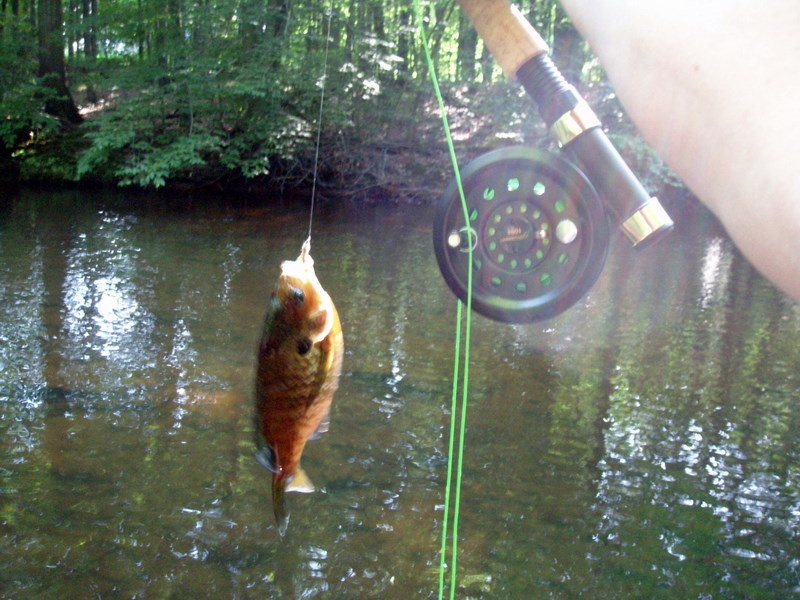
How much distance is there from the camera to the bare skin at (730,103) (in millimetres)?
611

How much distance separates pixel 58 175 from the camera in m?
16.5

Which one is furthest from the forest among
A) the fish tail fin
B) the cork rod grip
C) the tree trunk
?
the fish tail fin

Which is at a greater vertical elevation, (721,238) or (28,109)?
(28,109)

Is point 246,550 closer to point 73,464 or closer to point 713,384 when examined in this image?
point 73,464

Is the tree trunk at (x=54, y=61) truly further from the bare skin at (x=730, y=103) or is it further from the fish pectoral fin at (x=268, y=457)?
the bare skin at (x=730, y=103)

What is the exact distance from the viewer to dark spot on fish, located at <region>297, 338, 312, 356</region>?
55.1 inches

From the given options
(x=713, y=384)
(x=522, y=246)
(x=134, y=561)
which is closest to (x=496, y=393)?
(x=713, y=384)

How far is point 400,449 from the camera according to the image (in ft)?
16.2

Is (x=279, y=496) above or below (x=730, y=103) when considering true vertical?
below

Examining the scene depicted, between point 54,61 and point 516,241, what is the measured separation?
1797 centimetres

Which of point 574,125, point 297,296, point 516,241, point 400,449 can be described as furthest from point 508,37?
point 400,449

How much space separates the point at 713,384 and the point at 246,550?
3766 mm

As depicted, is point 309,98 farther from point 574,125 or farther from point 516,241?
point 574,125

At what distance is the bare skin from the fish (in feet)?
2.33
